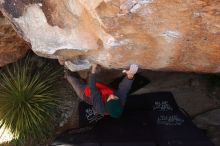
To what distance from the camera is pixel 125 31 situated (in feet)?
15.9

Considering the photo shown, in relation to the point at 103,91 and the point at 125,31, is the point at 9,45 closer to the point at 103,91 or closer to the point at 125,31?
the point at 103,91

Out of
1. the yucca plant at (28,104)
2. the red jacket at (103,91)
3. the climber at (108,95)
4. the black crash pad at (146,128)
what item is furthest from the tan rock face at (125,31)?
the yucca plant at (28,104)

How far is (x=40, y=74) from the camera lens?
712 centimetres

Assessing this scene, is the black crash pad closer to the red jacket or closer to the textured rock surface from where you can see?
the red jacket

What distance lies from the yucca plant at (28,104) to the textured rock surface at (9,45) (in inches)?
9.5

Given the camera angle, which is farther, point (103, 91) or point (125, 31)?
point (103, 91)

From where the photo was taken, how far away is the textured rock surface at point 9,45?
6.33 metres

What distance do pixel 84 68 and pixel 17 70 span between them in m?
1.83

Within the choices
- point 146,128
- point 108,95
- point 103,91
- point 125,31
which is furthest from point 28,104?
point 125,31

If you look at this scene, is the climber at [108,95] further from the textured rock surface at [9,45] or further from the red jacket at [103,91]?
the textured rock surface at [9,45]

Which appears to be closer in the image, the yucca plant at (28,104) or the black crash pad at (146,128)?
the black crash pad at (146,128)

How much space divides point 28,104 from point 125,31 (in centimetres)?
260

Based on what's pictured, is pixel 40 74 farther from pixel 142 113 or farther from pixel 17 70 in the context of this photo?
pixel 142 113

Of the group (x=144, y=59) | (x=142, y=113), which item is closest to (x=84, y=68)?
(x=144, y=59)
